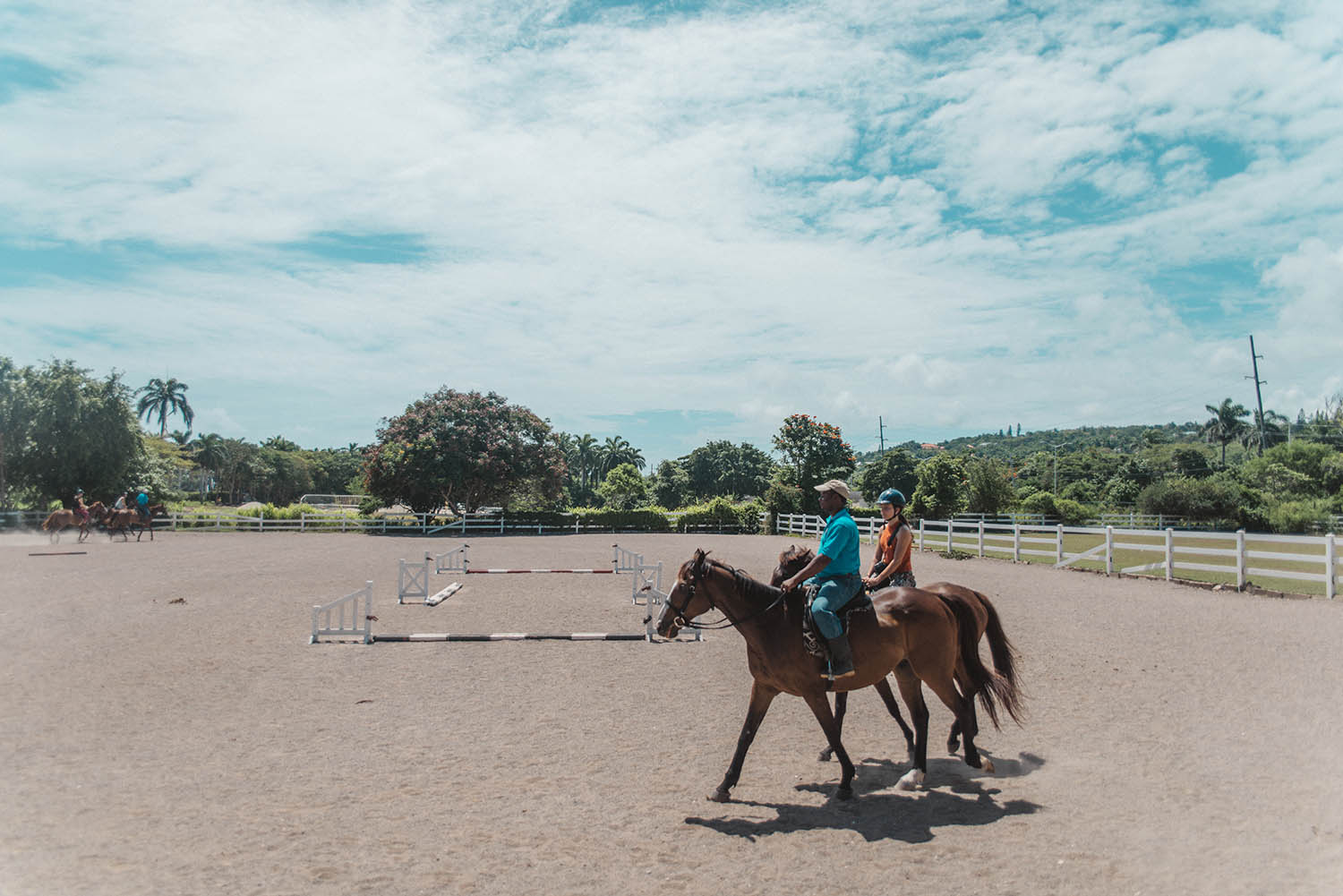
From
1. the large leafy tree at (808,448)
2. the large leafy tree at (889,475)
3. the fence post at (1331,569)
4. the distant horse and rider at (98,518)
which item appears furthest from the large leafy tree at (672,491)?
the fence post at (1331,569)

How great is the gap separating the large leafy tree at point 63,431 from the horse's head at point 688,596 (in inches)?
1758

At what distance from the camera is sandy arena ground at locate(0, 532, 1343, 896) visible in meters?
4.35

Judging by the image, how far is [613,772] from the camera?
596 centimetres

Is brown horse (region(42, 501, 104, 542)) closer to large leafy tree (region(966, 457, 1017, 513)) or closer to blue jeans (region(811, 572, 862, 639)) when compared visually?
blue jeans (region(811, 572, 862, 639))

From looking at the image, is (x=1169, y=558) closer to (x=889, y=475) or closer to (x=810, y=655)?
(x=810, y=655)

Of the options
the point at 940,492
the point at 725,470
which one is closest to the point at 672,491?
the point at 725,470

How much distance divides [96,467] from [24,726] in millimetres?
41048

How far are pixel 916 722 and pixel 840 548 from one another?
1.51 meters

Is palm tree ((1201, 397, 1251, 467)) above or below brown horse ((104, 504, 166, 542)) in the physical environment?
above

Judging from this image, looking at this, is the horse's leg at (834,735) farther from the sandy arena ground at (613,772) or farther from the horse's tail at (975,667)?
the horse's tail at (975,667)

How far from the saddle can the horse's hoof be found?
42.9 inches

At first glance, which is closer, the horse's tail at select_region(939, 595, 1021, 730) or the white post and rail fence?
the horse's tail at select_region(939, 595, 1021, 730)

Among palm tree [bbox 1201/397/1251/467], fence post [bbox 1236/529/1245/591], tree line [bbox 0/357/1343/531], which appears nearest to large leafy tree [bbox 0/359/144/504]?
tree line [bbox 0/357/1343/531]

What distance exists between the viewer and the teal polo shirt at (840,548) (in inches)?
220
